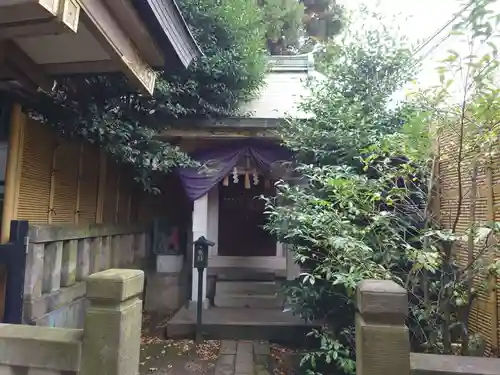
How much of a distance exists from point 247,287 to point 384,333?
17.0 feet

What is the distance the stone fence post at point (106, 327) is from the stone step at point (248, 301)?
4441 mm

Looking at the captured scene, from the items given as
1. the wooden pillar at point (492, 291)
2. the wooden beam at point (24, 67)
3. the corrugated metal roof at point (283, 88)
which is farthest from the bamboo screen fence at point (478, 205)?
the wooden beam at point (24, 67)

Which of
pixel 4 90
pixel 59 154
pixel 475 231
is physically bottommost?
pixel 475 231

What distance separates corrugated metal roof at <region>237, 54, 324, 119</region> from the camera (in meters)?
6.79

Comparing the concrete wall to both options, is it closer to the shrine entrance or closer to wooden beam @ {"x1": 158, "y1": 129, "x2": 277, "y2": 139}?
wooden beam @ {"x1": 158, "y1": 129, "x2": 277, "y2": 139}

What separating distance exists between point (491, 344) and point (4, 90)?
5.23m

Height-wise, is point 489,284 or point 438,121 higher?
point 438,121

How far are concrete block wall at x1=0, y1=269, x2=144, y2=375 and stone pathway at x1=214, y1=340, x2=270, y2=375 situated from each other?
7.10 feet

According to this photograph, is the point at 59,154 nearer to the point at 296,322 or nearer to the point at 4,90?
the point at 4,90

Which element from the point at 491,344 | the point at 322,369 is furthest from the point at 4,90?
the point at 491,344

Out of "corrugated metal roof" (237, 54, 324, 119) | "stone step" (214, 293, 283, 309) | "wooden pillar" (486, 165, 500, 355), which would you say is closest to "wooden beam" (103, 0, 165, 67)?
"corrugated metal roof" (237, 54, 324, 119)

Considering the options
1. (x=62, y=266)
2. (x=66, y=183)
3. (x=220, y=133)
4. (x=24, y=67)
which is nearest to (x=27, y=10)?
(x=24, y=67)

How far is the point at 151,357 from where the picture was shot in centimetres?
467

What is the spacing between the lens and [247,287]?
7.01 metres
